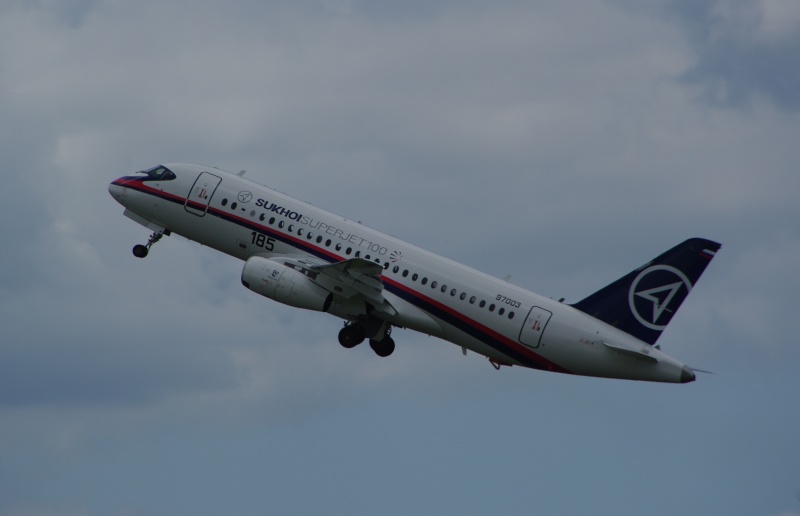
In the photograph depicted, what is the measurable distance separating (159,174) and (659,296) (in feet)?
83.2

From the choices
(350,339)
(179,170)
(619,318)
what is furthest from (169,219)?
(619,318)

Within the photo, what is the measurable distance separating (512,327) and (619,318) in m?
4.82

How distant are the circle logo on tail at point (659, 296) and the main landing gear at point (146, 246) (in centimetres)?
2370

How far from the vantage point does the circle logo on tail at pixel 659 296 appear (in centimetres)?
5650

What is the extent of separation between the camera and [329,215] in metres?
60.4

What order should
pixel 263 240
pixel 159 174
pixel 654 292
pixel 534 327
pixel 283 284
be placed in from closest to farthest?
1. pixel 534 327
2. pixel 654 292
3. pixel 283 284
4. pixel 263 240
5. pixel 159 174

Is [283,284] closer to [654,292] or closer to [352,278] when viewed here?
[352,278]

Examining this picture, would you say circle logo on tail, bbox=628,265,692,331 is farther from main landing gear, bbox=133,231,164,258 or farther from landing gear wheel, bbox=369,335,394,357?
main landing gear, bbox=133,231,164,258

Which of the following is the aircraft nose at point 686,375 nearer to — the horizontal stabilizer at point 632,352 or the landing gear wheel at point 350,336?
the horizontal stabilizer at point 632,352

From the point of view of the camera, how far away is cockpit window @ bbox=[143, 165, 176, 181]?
6306 centimetres

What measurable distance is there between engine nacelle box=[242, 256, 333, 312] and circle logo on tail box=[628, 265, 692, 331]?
1406 centimetres

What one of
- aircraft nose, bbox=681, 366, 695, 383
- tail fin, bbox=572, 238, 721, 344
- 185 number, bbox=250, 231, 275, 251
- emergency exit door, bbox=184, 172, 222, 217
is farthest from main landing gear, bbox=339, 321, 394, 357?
aircraft nose, bbox=681, 366, 695, 383

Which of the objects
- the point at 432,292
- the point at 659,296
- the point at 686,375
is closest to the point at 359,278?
the point at 432,292

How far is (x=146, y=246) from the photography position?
64188mm
